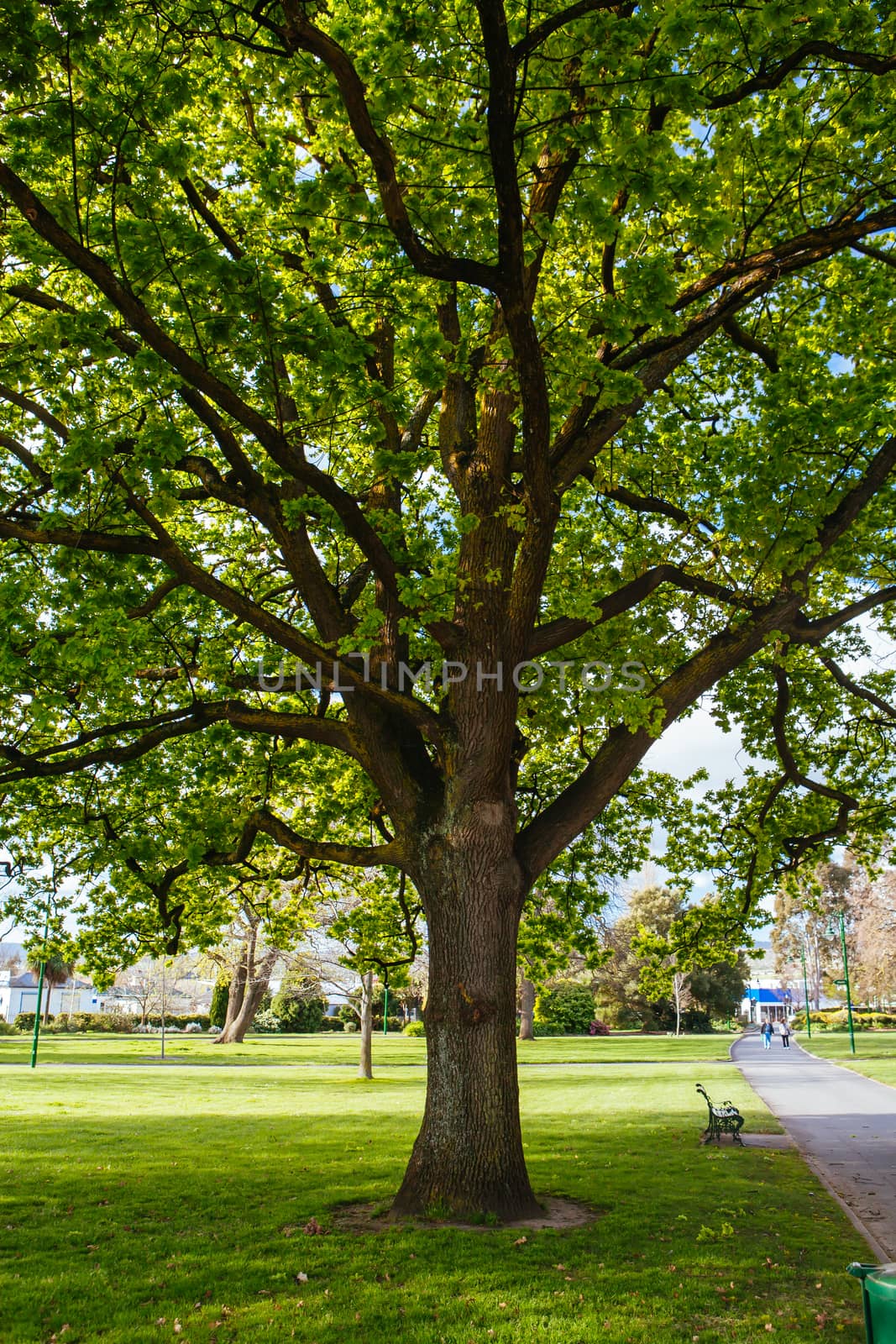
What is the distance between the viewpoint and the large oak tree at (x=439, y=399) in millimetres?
6707

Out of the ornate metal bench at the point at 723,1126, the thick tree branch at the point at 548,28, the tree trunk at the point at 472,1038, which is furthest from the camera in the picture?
the ornate metal bench at the point at 723,1126

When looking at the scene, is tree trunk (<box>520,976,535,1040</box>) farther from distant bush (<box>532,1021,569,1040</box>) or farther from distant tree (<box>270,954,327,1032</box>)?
distant tree (<box>270,954,327,1032</box>)

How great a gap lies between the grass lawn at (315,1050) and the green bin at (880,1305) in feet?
104

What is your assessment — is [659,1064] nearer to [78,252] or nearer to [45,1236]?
[45,1236]

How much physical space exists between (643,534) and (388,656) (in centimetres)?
455

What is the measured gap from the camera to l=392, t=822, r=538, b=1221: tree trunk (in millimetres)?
8156

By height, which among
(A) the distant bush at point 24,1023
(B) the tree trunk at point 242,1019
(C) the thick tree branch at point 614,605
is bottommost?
(A) the distant bush at point 24,1023

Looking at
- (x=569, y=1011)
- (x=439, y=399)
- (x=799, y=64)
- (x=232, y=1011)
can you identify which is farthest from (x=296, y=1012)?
(x=799, y=64)

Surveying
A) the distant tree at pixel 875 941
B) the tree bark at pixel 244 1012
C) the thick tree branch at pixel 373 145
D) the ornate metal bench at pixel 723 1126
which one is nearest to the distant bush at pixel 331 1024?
the tree bark at pixel 244 1012

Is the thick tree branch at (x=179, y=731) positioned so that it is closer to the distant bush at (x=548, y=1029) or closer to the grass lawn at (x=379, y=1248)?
the grass lawn at (x=379, y=1248)

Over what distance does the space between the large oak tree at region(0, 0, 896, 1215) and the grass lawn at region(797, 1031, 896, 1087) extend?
21.2 m

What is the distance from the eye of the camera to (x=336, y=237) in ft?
27.1

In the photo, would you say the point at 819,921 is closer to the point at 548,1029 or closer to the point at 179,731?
the point at 548,1029

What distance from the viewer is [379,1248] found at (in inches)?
291
